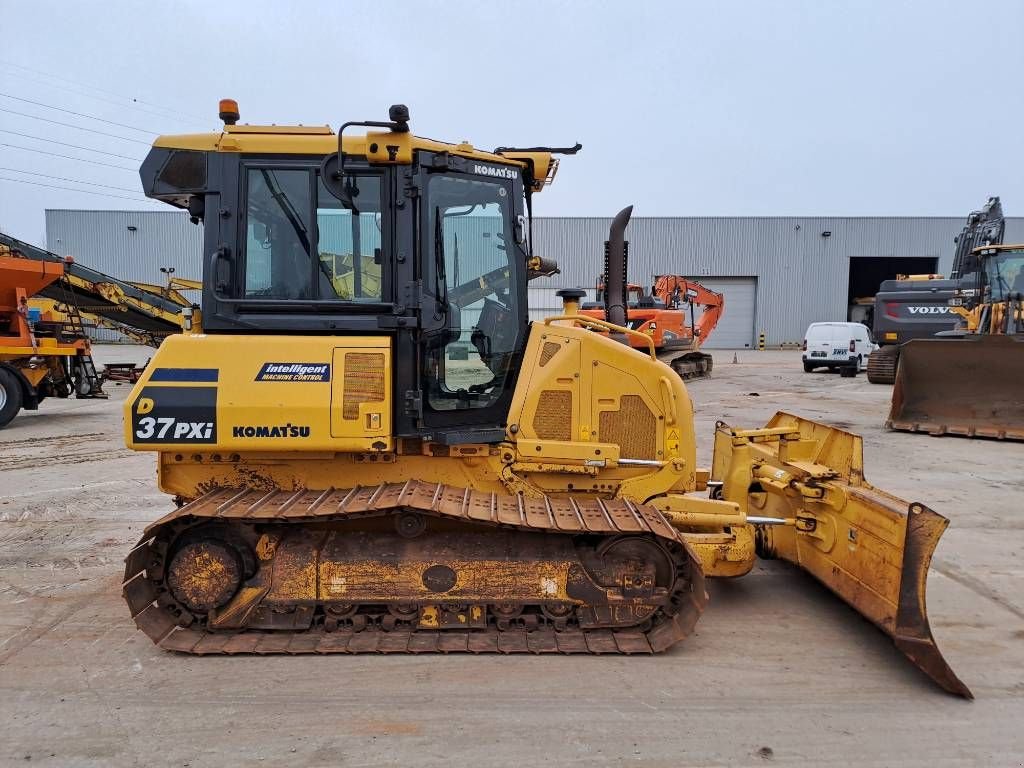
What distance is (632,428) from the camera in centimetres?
394

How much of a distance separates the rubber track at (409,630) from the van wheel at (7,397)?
33.6ft

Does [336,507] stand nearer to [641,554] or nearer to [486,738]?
[486,738]

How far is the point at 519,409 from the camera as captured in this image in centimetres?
387

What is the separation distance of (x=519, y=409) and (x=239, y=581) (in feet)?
6.01

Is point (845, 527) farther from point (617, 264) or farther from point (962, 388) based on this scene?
point (962, 388)

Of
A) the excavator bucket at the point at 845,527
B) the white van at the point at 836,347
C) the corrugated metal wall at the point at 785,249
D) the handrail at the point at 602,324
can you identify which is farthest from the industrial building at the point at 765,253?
the handrail at the point at 602,324

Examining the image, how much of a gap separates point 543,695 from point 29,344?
12496 mm

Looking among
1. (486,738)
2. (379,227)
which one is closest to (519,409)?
(379,227)

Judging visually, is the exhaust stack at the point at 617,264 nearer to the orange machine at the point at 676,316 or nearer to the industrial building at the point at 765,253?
the orange machine at the point at 676,316

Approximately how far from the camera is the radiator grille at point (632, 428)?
3.92m

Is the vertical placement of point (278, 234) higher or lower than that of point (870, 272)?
lower

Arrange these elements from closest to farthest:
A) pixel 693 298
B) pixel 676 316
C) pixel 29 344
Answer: pixel 29 344 → pixel 676 316 → pixel 693 298

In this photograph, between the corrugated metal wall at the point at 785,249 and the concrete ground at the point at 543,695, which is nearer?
the concrete ground at the point at 543,695

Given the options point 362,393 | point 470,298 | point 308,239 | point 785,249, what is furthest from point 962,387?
point 785,249
